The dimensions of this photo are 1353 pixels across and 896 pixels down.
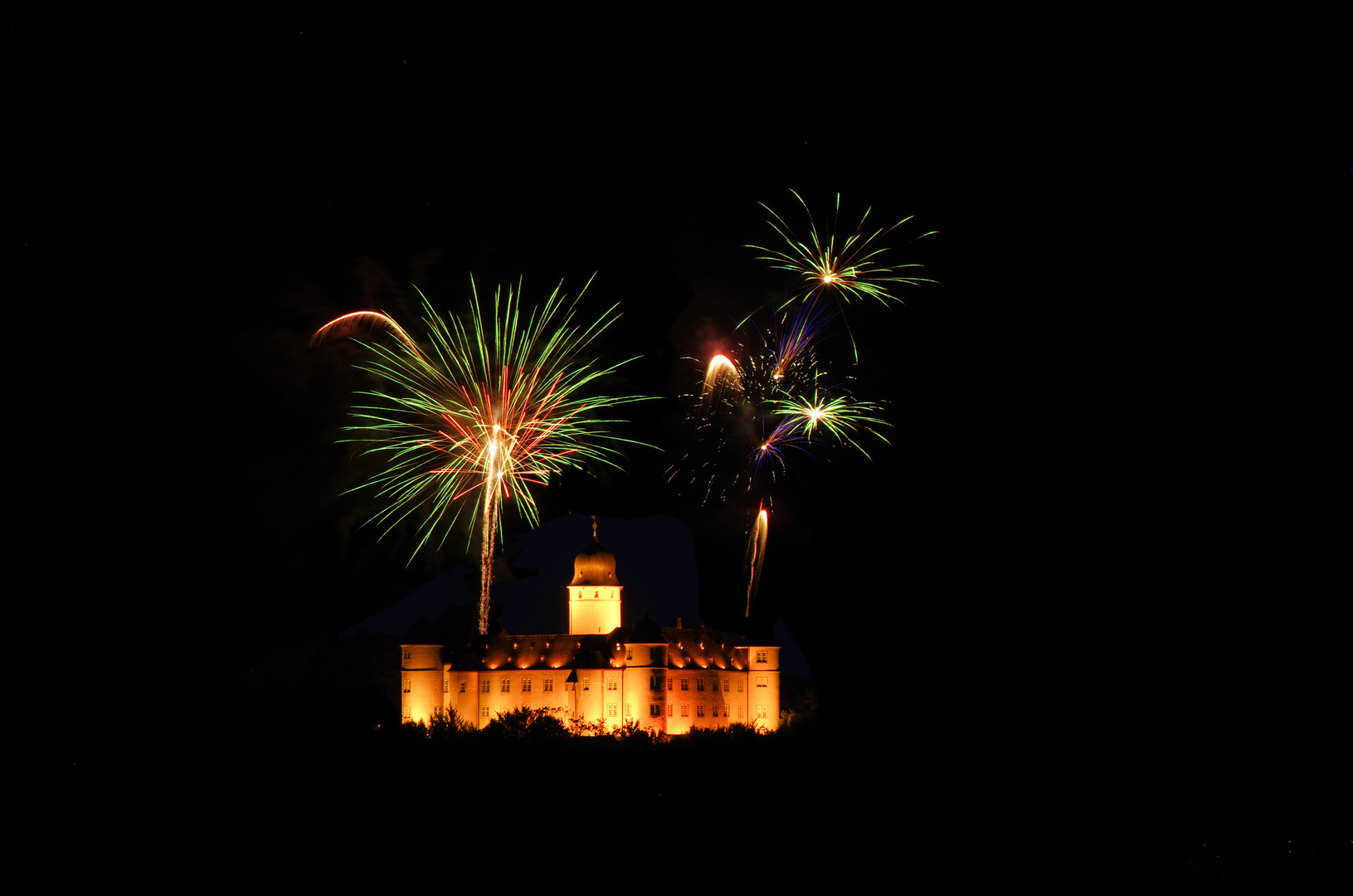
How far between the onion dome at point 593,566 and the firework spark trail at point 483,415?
46463 mm

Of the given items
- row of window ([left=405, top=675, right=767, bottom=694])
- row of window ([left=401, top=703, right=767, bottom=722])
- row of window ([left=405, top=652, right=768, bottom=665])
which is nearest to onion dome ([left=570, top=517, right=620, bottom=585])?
row of window ([left=405, top=652, right=768, bottom=665])

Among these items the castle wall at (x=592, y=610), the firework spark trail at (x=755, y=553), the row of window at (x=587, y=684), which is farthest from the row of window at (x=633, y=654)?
the firework spark trail at (x=755, y=553)

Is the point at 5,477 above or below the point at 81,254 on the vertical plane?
below

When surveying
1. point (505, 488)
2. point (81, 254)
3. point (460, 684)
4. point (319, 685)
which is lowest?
point (460, 684)

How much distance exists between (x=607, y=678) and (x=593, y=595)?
6.51 metres

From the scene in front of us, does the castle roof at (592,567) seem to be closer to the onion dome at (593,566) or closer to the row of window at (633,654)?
the onion dome at (593,566)

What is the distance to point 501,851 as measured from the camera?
12312 millimetres

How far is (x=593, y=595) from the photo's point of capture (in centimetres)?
5644

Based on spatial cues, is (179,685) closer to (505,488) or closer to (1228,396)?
(505,488)

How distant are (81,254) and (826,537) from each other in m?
7.36

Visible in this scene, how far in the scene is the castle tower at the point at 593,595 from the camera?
183 ft

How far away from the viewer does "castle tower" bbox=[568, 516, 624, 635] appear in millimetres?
55906

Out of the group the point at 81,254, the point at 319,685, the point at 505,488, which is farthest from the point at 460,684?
the point at 81,254

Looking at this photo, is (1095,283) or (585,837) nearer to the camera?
(1095,283)
